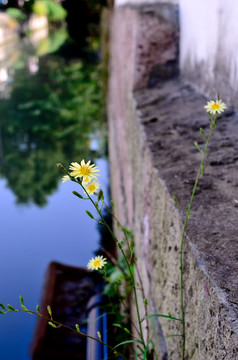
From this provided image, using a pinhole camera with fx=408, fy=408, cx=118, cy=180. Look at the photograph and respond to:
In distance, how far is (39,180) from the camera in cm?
606

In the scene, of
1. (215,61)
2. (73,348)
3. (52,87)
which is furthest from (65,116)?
(215,61)

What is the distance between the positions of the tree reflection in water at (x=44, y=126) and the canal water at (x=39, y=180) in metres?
0.01

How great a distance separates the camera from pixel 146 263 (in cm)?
164

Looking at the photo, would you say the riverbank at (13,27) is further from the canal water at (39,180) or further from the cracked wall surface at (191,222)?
the cracked wall surface at (191,222)

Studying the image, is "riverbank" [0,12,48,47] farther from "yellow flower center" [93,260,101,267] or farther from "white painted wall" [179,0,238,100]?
"yellow flower center" [93,260,101,267]

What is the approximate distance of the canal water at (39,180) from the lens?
147 inches

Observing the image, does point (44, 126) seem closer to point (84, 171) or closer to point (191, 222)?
point (191, 222)

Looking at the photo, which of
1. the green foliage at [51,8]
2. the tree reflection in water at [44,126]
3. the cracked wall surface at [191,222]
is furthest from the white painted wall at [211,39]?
the green foliage at [51,8]

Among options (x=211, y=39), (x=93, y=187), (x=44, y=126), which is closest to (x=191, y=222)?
(x=93, y=187)

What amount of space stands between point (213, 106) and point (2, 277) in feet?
11.0

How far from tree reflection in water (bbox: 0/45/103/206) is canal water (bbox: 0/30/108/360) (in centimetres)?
1

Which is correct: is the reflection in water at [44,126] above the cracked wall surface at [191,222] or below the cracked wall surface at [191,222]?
above

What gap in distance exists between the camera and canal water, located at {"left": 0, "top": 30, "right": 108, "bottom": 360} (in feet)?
12.3

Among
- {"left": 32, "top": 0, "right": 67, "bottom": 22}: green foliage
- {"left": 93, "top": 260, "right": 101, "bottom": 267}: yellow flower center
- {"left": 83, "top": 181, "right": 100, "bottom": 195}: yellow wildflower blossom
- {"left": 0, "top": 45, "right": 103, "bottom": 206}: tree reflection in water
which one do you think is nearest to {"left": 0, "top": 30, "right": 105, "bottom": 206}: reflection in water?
{"left": 0, "top": 45, "right": 103, "bottom": 206}: tree reflection in water
